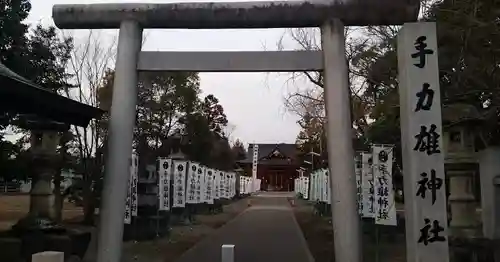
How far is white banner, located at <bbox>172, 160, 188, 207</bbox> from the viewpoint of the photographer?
19.7 meters

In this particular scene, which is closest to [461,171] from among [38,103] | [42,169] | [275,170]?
[38,103]

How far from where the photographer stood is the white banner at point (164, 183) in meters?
17.9

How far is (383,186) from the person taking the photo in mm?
12180

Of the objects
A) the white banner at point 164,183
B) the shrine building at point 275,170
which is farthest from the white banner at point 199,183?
the shrine building at point 275,170

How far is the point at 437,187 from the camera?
7.52 meters

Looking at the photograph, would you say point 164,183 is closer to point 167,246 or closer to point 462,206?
point 167,246

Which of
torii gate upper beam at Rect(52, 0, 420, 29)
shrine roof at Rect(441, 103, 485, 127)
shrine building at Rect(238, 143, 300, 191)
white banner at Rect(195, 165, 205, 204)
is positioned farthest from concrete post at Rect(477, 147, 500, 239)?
shrine building at Rect(238, 143, 300, 191)

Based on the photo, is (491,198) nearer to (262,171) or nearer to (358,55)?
(358,55)

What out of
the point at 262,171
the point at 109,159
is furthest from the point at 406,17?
the point at 262,171

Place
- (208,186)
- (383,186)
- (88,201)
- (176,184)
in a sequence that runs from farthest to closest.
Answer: (208,186)
(176,184)
(88,201)
(383,186)

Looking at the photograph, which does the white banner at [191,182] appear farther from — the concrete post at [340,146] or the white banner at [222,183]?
the concrete post at [340,146]

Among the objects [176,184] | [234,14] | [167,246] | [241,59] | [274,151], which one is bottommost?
[167,246]

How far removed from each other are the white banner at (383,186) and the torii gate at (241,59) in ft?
9.15

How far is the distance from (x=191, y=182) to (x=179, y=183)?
2685mm
